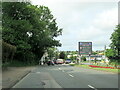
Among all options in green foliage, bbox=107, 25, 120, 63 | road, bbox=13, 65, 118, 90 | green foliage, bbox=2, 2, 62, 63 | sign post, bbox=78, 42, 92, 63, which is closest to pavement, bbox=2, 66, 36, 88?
road, bbox=13, 65, 118, 90

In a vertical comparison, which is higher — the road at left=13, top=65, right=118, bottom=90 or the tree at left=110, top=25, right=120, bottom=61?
the tree at left=110, top=25, right=120, bottom=61

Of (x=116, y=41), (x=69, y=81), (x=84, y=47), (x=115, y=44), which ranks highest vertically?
(x=116, y=41)

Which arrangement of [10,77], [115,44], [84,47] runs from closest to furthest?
[10,77] < [84,47] < [115,44]

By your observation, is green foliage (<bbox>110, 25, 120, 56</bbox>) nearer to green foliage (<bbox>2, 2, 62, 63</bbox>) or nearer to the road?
green foliage (<bbox>2, 2, 62, 63</bbox>)

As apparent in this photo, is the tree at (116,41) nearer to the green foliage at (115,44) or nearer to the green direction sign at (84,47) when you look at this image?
the green foliage at (115,44)

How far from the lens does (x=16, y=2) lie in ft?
121

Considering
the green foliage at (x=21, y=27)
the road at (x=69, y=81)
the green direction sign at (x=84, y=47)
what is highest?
the green foliage at (x=21, y=27)

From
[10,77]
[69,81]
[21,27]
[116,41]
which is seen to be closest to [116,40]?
[116,41]

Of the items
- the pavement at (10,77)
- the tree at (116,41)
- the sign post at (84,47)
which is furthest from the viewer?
the tree at (116,41)

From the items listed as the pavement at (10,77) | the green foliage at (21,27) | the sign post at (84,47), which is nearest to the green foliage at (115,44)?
the sign post at (84,47)

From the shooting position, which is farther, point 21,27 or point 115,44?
point 115,44

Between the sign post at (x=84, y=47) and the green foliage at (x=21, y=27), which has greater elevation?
the green foliage at (x=21, y=27)

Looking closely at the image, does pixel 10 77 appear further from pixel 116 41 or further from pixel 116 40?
pixel 116 41

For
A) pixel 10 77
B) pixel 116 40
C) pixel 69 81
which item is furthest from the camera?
pixel 116 40
